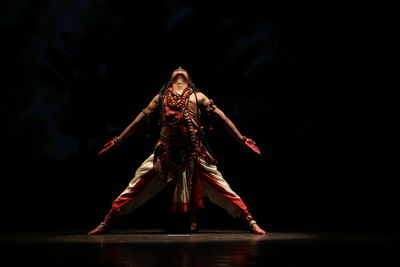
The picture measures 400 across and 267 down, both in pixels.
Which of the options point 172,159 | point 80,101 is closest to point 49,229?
point 172,159

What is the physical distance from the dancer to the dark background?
1.44 metres

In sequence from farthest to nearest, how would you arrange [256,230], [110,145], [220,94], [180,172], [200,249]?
[220,94] → [110,145] → [180,172] → [256,230] → [200,249]

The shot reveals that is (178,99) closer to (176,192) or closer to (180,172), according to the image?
(180,172)

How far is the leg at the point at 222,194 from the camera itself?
5403 millimetres

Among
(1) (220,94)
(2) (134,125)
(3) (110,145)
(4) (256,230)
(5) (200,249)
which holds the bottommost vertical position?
(5) (200,249)

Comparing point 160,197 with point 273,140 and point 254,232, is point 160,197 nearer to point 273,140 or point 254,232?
point 273,140

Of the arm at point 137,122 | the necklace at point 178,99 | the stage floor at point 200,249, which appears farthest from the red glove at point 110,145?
the stage floor at point 200,249

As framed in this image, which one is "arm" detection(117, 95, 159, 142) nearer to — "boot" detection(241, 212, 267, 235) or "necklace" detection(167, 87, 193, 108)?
"necklace" detection(167, 87, 193, 108)

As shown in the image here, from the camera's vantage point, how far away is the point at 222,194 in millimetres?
5473

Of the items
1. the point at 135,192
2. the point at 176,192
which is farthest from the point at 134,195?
the point at 176,192

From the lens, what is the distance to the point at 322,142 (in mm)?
7602

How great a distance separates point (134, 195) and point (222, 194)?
71 cm

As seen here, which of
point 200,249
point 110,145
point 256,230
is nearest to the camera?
point 200,249

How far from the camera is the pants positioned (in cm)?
539
